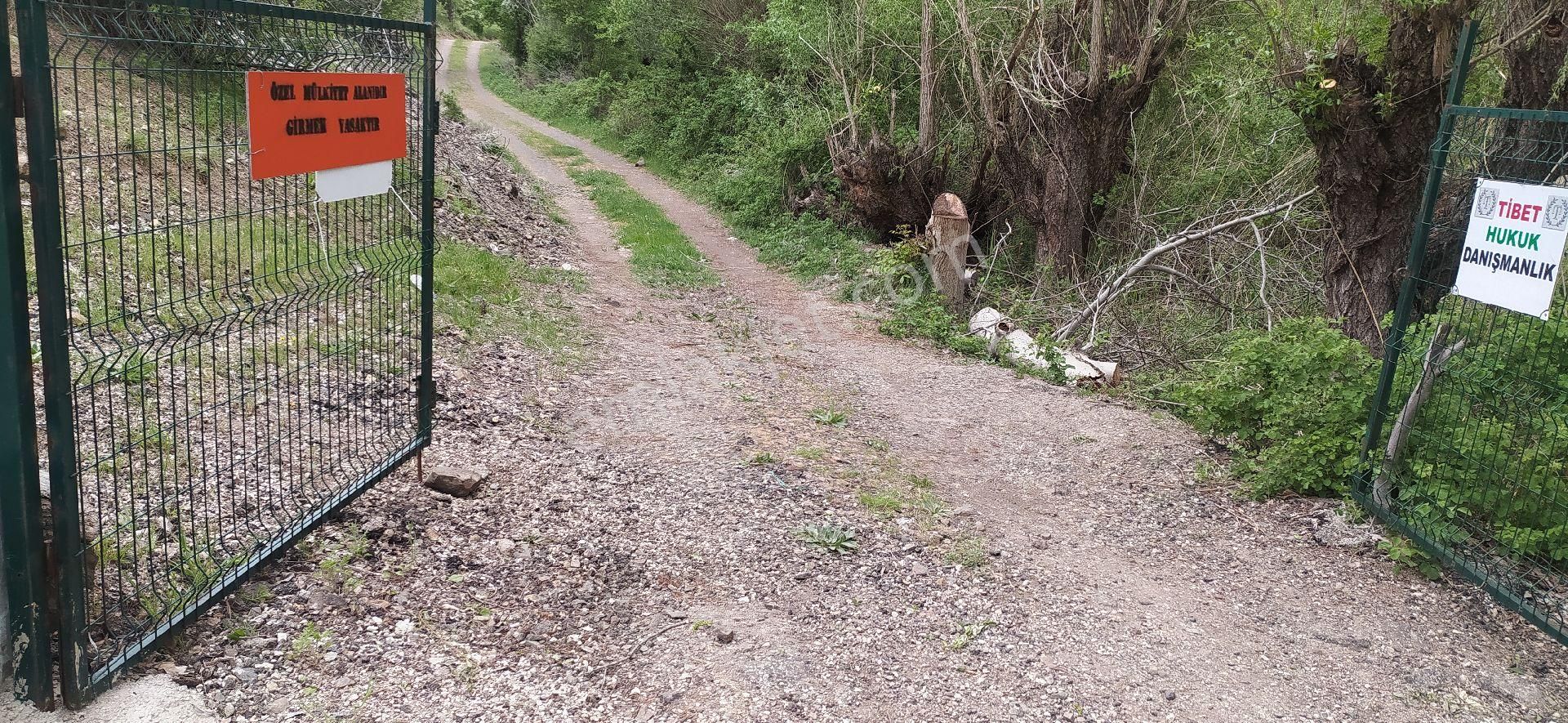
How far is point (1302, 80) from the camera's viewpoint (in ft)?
23.8

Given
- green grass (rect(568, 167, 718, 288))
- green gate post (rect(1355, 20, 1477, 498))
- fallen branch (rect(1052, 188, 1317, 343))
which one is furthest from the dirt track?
green grass (rect(568, 167, 718, 288))

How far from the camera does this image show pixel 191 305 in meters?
5.97

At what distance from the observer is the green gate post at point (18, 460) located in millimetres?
2732

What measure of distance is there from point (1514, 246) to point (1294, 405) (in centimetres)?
153

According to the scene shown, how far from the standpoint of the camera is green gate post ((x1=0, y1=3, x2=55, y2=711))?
2.73 meters

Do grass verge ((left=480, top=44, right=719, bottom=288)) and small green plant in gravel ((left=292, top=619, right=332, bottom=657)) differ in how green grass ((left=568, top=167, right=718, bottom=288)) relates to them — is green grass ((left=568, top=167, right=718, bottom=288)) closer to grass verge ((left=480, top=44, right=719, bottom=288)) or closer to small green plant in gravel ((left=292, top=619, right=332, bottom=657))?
grass verge ((left=480, top=44, right=719, bottom=288))

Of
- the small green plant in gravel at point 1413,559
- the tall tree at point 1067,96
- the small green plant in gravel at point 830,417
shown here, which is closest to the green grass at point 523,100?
the tall tree at point 1067,96

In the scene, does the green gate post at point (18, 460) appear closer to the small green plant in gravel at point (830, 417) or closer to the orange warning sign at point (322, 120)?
the orange warning sign at point (322, 120)

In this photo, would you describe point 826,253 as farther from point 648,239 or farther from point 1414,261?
point 1414,261

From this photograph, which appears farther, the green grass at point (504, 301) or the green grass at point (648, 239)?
the green grass at point (648, 239)

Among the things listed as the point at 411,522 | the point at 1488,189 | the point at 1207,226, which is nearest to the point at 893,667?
the point at 411,522

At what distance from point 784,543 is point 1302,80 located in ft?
16.0

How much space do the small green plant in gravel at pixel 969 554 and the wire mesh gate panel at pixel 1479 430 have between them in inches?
72.9

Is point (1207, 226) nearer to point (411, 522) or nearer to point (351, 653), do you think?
point (411, 522)
